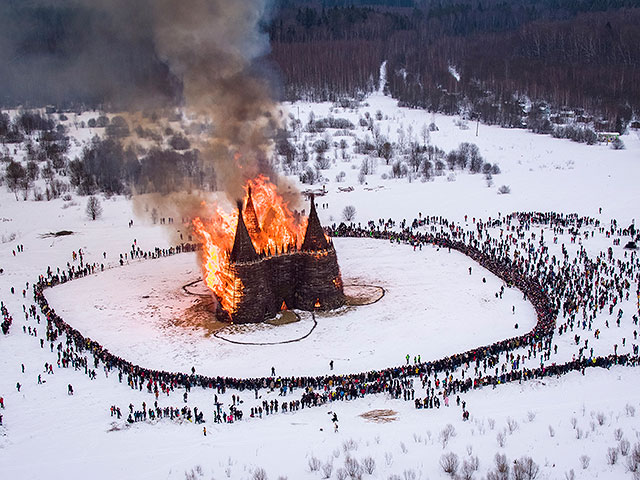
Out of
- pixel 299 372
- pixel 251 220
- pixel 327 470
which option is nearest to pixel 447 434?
pixel 327 470

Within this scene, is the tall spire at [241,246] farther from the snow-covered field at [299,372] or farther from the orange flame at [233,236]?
the snow-covered field at [299,372]

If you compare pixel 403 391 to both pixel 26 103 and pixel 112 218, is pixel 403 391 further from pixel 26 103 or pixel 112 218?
pixel 26 103

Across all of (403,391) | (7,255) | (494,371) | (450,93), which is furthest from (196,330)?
(450,93)

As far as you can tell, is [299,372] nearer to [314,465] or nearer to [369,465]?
[314,465]

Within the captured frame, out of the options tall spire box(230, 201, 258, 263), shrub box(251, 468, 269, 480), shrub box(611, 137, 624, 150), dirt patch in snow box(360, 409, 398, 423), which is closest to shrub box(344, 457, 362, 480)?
shrub box(251, 468, 269, 480)

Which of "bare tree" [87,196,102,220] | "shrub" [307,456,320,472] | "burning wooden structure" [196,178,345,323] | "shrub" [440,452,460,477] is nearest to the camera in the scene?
"shrub" [440,452,460,477]

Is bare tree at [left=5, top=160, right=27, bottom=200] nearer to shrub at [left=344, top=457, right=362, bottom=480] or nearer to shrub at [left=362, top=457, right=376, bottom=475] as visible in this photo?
shrub at [left=344, top=457, right=362, bottom=480]

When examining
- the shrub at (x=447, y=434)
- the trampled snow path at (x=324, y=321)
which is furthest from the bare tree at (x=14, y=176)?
the shrub at (x=447, y=434)
